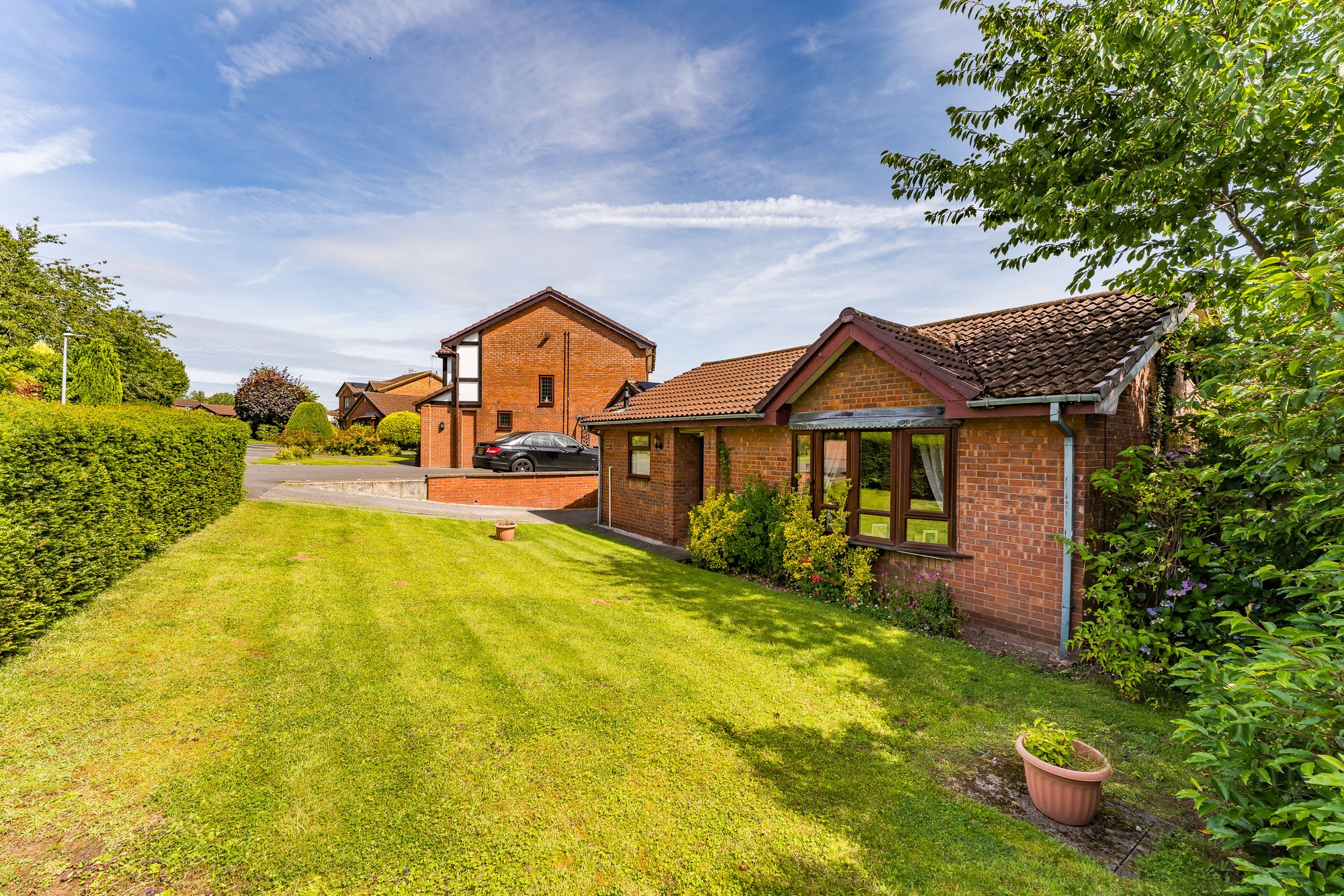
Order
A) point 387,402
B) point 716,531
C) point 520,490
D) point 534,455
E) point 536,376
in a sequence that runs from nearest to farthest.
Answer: point 716,531
point 520,490
point 534,455
point 536,376
point 387,402

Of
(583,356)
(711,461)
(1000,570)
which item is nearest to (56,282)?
(583,356)

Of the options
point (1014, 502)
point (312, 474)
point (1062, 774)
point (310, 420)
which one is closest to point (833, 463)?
point (1014, 502)

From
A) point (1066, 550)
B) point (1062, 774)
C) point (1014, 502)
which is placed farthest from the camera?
point (1014, 502)

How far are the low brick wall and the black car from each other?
4.19 ft

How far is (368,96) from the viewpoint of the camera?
31.2 feet

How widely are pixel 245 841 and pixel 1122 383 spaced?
9.03m

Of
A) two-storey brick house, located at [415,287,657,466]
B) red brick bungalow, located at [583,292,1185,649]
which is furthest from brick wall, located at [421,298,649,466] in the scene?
red brick bungalow, located at [583,292,1185,649]

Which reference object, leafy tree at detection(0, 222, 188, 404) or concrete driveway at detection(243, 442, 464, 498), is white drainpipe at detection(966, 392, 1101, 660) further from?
leafy tree at detection(0, 222, 188, 404)

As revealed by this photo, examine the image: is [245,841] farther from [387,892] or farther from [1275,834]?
[1275,834]

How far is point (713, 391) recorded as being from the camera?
43.6 feet

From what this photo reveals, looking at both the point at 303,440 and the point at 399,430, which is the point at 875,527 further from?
the point at 399,430

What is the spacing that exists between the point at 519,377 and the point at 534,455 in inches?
284

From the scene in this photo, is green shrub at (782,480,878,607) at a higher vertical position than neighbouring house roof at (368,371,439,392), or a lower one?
lower

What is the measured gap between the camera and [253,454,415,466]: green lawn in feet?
84.2
